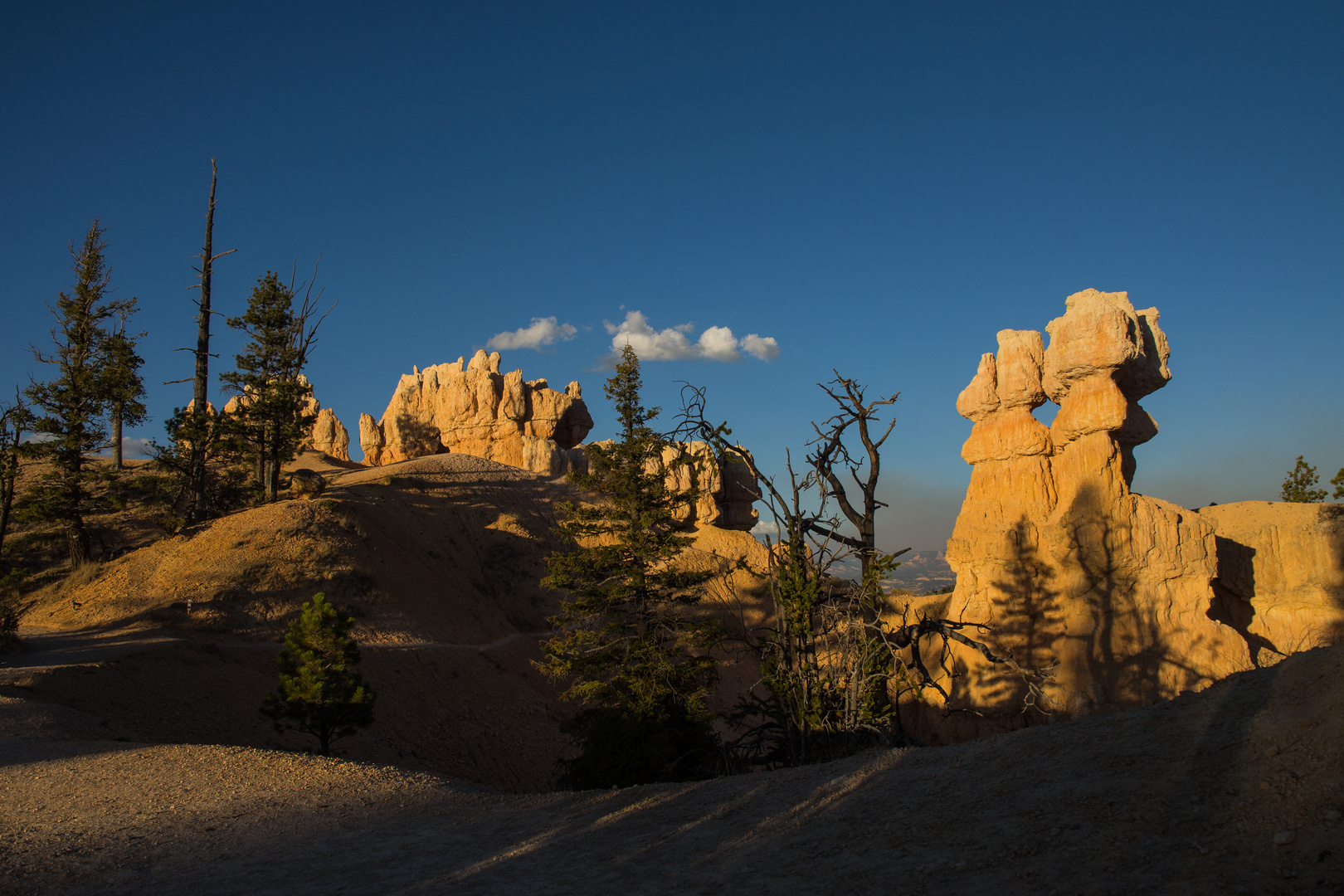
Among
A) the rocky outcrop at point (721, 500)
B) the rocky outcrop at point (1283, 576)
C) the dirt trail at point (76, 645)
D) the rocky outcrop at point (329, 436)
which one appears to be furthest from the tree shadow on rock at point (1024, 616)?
the rocky outcrop at point (329, 436)

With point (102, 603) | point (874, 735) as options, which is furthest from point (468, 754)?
point (874, 735)

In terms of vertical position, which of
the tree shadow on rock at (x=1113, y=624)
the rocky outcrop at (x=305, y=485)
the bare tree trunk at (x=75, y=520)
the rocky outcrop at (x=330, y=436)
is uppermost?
the rocky outcrop at (x=330, y=436)

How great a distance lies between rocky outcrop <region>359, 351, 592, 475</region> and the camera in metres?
66.4

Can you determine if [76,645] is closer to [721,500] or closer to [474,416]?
[721,500]

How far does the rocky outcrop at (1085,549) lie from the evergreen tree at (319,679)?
1669 cm

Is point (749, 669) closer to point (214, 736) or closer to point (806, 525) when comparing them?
point (214, 736)

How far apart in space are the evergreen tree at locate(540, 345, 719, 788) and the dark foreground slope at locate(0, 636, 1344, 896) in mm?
4803

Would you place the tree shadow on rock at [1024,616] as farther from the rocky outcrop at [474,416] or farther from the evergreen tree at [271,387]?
the rocky outcrop at [474,416]

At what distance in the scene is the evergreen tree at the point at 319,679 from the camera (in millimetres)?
16000

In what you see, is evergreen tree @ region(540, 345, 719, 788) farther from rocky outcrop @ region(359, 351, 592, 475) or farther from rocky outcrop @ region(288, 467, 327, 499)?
rocky outcrop @ region(359, 351, 592, 475)

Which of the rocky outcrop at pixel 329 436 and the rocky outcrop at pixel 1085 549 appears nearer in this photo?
the rocky outcrop at pixel 1085 549

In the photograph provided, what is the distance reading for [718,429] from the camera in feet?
38.7

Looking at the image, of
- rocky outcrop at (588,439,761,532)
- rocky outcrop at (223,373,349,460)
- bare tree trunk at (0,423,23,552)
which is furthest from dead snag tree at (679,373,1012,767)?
rocky outcrop at (223,373,349,460)

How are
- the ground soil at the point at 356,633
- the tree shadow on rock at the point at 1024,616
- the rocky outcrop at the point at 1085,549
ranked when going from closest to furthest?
1. the ground soil at the point at 356,633
2. the rocky outcrop at the point at 1085,549
3. the tree shadow on rock at the point at 1024,616
